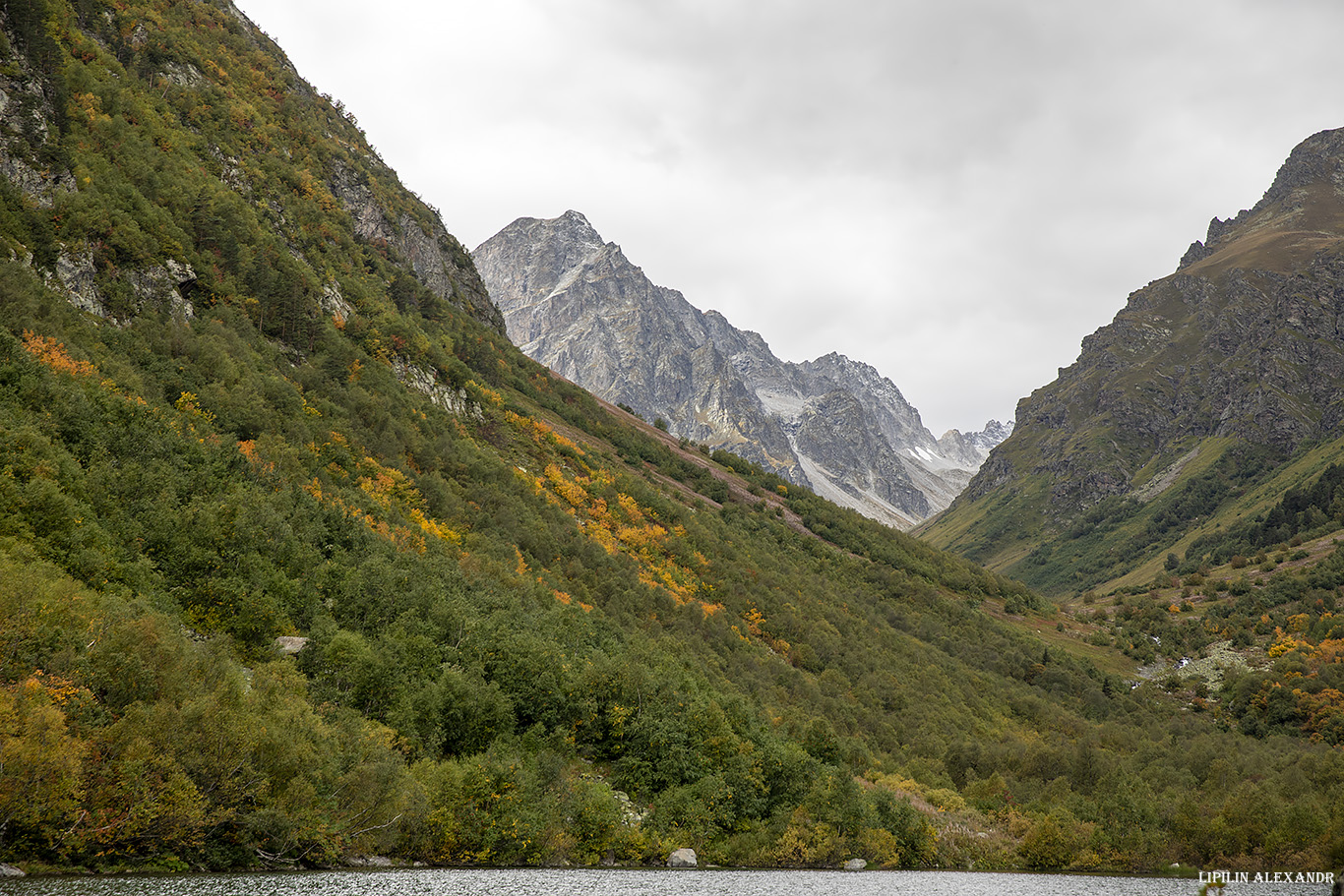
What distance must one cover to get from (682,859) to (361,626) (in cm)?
2048

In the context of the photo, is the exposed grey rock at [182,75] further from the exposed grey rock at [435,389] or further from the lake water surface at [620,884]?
the lake water surface at [620,884]

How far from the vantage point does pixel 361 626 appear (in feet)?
130

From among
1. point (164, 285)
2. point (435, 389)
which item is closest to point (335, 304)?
point (435, 389)

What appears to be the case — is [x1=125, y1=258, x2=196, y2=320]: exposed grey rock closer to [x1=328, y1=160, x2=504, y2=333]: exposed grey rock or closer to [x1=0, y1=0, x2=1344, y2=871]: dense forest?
[x1=0, y1=0, x2=1344, y2=871]: dense forest

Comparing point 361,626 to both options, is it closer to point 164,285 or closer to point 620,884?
point 620,884

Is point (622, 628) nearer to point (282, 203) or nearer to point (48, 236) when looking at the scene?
point (48, 236)

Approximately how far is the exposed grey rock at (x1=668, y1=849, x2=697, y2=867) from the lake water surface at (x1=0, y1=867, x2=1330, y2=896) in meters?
1.50

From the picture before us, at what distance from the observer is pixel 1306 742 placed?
7594 centimetres

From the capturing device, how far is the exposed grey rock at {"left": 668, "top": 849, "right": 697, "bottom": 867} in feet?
132

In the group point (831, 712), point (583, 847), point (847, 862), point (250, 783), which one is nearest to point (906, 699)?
point (831, 712)

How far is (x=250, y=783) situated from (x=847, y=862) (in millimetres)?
33802

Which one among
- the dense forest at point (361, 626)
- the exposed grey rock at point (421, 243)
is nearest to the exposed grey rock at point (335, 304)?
the dense forest at point (361, 626)

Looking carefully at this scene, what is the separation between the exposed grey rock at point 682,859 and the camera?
1586 inches

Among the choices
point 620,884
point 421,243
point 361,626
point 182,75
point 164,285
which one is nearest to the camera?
point 620,884
